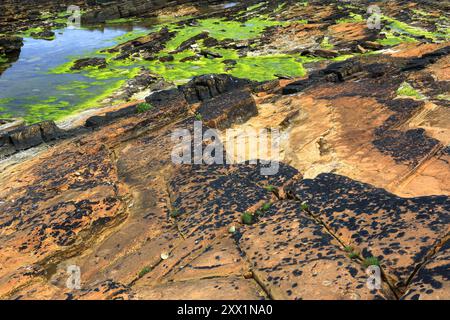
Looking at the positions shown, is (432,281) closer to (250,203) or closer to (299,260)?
(299,260)

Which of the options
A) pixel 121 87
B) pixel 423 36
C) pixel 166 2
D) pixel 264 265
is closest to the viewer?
pixel 264 265

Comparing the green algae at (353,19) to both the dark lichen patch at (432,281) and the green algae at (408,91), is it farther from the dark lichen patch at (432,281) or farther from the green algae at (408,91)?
the dark lichen patch at (432,281)

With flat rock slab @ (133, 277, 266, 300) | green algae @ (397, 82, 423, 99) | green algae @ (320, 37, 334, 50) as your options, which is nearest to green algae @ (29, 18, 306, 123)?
green algae @ (320, 37, 334, 50)

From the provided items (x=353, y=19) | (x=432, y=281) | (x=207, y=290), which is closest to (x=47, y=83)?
(x=207, y=290)

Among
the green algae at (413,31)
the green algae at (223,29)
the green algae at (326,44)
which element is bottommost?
the green algae at (413,31)

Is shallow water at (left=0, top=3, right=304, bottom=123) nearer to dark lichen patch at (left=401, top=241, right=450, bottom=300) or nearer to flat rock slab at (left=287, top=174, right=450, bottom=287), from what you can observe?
flat rock slab at (left=287, top=174, right=450, bottom=287)

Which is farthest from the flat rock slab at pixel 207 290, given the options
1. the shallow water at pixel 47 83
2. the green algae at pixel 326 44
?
the green algae at pixel 326 44

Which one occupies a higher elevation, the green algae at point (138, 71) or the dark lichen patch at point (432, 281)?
the dark lichen patch at point (432, 281)

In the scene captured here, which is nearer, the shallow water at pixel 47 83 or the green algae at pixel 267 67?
the shallow water at pixel 47 83
